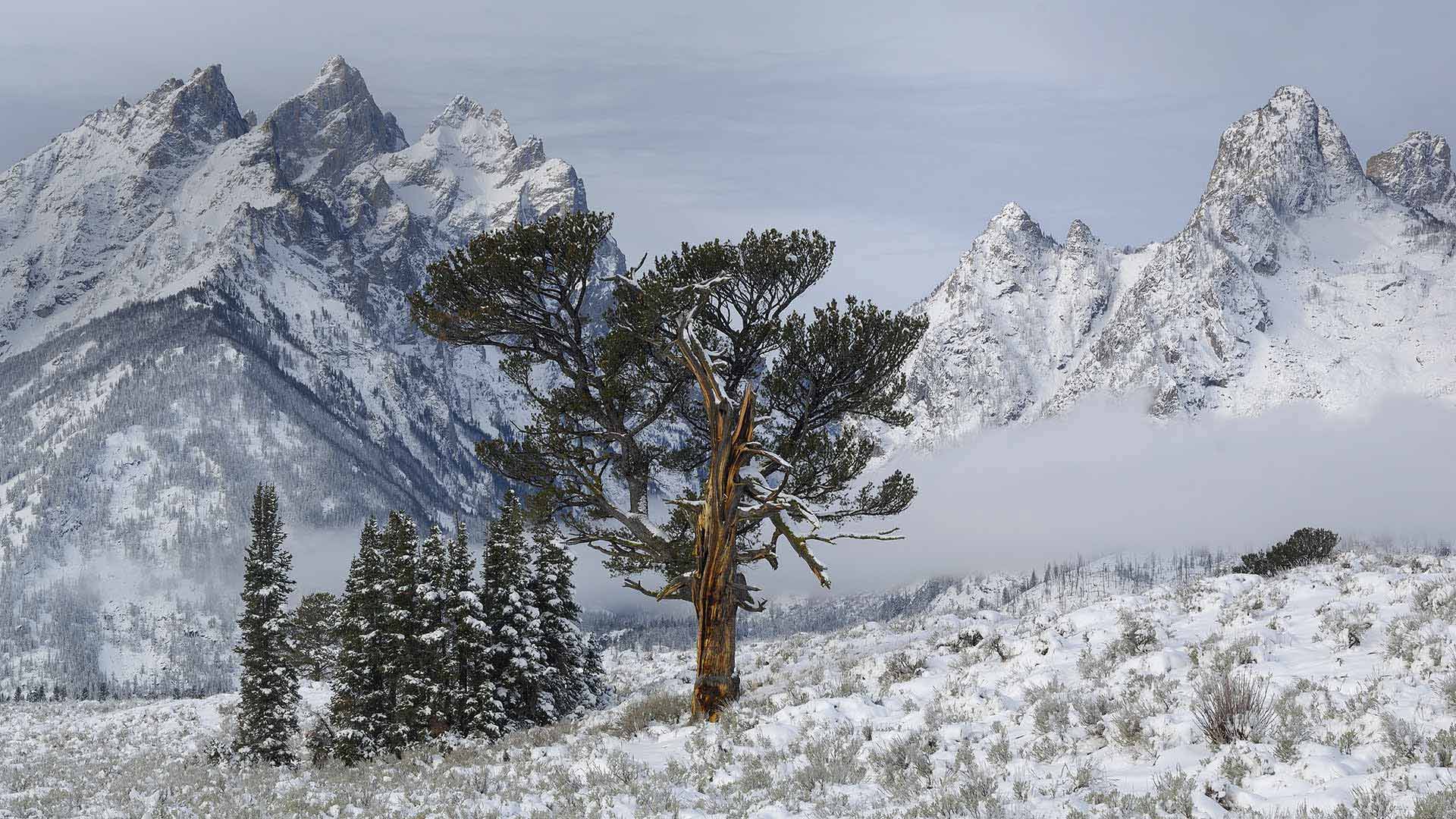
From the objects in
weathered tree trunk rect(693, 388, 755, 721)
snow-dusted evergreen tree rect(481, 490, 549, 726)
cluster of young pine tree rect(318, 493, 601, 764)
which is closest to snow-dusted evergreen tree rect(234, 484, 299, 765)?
cluster of young pine tree rect(318, 493, 601, 764)

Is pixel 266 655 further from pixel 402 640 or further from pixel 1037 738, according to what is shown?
pixel 1037 738

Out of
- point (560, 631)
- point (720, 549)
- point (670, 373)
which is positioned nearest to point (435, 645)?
point (560, 631)

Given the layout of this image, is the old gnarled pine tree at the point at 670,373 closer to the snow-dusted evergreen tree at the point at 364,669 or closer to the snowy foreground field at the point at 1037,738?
the snowy foreground field at the point at 1037,738

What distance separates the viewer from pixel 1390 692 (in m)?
9.40

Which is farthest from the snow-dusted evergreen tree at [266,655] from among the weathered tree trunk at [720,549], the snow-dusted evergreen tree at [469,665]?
the weathered tree trunk at [720,549]

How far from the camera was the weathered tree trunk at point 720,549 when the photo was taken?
17047 millimetres

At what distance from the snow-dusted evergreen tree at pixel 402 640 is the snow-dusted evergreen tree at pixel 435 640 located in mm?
142

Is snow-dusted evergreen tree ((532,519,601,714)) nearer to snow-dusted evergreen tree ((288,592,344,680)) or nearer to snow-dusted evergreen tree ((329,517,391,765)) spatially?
snow-dusted evergreen tree ((329,517,391,765))

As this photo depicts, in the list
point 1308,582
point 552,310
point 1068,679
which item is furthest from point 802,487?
point 1308,582

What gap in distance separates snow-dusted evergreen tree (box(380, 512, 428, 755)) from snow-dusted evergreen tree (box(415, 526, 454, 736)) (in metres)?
0.14

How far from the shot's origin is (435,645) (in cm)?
3133

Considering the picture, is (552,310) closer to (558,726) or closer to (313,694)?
(558,726)

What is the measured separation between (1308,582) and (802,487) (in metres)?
9.15

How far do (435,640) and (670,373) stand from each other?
1551cm
